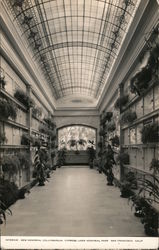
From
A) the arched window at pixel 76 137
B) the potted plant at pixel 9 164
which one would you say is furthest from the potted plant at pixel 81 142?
the potted plant at pixel 9 164

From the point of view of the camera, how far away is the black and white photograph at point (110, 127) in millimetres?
3719

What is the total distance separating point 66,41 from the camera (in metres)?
7.09

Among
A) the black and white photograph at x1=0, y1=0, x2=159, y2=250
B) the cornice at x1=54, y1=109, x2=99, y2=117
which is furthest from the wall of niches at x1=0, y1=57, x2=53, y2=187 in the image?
the cornice at x1=54, y1=109, x2=99, y2=117

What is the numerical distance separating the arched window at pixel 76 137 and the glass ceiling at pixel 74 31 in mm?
6645

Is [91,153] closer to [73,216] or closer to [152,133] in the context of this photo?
[73,216]

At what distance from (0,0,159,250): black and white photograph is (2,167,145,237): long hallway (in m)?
0.02

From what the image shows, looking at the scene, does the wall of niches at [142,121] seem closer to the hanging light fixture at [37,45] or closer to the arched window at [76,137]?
the hanging light fixture at [37,45]

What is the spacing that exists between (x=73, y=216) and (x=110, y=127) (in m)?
5.77

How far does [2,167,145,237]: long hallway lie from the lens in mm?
3801

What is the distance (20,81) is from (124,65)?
324cm

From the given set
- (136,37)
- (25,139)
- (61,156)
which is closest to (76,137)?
(61,156)

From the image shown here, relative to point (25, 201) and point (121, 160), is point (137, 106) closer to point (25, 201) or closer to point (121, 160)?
point (121, 160)

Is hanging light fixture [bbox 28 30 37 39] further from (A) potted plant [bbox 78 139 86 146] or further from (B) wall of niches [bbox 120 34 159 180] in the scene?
(A) potted plant [bbox 78 139 86 146]

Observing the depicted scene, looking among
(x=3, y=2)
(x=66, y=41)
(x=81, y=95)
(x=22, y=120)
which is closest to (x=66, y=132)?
(x=81, y=95)
